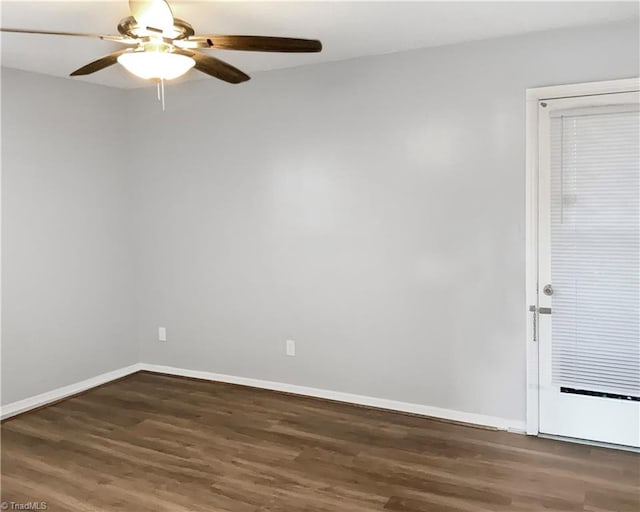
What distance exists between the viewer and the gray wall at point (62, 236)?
405 centimetres

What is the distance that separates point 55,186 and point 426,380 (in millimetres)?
3083

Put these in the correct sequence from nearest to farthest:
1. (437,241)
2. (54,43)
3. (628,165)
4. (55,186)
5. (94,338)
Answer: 1. (628,165)
2. (54,43)
3. (437,241)
4. (55,186)
5. (94,338)

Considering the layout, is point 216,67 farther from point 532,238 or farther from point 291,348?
point 291,348

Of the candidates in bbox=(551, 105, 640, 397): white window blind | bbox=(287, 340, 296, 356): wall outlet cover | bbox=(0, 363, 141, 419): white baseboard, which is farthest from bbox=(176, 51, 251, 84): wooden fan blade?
bbox=(0, 363, 141, 419): white baseboard

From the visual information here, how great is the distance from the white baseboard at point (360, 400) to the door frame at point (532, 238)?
0.20 meters

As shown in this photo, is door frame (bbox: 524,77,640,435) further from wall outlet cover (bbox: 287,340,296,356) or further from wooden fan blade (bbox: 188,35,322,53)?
wall outlet cover (bbox: 287,340,296,356)

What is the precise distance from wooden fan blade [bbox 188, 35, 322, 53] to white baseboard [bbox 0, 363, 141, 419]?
300 cm

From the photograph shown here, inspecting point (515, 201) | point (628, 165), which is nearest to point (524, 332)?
point (515, 201)

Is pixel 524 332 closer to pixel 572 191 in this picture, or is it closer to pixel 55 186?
pixel 572 191

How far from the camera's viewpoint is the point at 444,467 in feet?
10.2

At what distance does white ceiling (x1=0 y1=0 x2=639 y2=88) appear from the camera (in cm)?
291

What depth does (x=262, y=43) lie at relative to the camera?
2475 mm

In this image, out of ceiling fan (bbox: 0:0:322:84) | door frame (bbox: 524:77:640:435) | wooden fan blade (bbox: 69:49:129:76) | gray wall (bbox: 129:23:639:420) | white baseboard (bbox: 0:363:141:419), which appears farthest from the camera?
white baseboard (bbox: 0:363:141:419)

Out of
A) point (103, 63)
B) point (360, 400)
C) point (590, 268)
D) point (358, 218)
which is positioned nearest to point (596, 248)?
point (590, 268)
